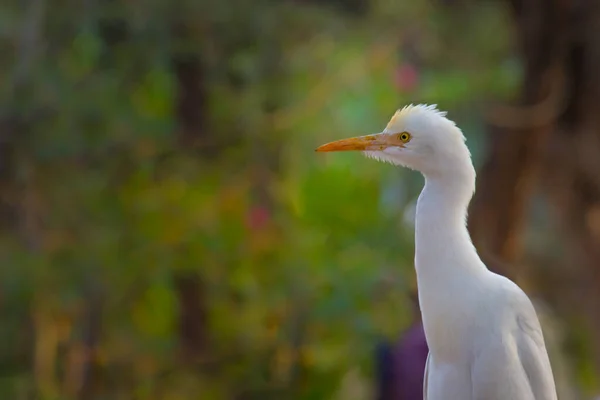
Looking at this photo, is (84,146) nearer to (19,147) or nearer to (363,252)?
(19,147)

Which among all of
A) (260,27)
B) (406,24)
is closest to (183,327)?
(260,27)

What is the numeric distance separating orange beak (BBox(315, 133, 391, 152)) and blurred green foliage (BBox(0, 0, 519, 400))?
1.10m

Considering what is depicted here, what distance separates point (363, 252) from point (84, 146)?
31.7 inches

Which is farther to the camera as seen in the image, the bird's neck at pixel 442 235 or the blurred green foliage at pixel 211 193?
the blurred green foliage at pixel 211 193

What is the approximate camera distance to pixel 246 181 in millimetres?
2193

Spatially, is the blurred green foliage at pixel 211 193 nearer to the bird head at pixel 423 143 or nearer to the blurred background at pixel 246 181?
the blurred background at pixel 246 181

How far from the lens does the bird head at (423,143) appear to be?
2.69 ft

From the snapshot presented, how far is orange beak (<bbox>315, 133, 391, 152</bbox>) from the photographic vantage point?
0.85 metres

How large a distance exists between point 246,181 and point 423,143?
1.39m

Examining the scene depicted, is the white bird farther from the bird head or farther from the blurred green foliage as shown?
the blurred green foliage

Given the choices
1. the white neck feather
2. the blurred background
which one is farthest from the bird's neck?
the blurred background

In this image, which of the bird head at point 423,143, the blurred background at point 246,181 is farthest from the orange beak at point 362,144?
the blurred background at point 246,181

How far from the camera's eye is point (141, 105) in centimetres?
204

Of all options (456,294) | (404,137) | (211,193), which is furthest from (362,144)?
(211,193)
